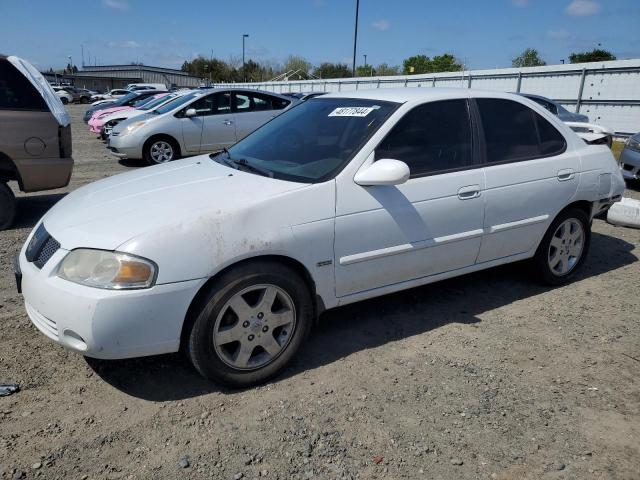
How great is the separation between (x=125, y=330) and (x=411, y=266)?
186 cm

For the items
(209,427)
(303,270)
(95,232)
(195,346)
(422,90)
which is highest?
(422,90)

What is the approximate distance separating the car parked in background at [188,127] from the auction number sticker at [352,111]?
7255 millimetres

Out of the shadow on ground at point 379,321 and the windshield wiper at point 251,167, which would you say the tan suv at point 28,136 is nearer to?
the windshield wiper at point 251,167

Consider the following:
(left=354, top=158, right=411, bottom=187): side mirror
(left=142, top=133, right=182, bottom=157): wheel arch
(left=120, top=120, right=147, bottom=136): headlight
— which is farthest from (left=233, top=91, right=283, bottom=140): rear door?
(left=354, top=158, right=411, bottom=187): side mirror

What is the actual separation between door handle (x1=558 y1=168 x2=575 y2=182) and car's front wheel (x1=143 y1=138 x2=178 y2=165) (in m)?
8.45

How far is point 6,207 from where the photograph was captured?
5.96 metres

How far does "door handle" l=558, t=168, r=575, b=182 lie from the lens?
4.24 meters

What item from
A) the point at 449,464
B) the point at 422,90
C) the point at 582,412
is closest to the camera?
the point at 449,464

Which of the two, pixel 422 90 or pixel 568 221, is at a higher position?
pixel 422 90

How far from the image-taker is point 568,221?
14.6 ft

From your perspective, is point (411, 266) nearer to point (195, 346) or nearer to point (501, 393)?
point (501, 393)

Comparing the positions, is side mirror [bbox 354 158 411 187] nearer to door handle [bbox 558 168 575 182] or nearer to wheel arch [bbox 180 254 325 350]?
wheel arch [bbox 180 254 325 350]

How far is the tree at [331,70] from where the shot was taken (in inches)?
2628

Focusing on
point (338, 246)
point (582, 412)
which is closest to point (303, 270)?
point (338, 246)
